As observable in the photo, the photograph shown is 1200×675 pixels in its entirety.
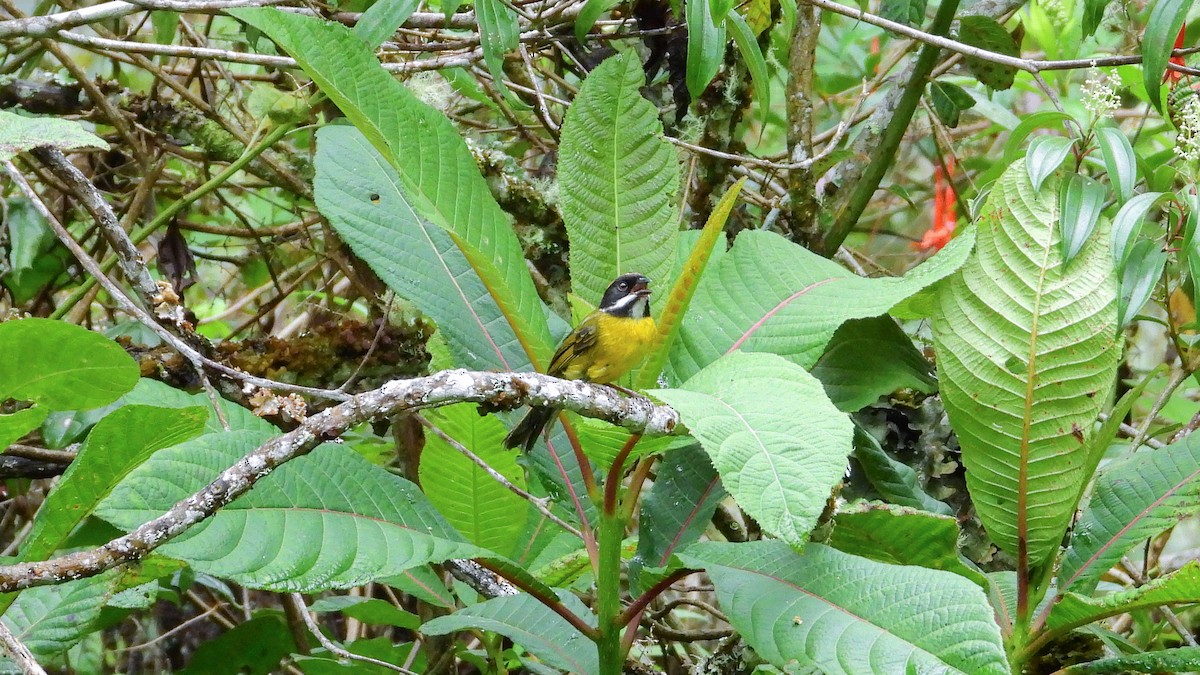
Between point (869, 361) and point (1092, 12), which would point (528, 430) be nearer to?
point (869, 361)

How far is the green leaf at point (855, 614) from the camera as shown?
1628 millimetres

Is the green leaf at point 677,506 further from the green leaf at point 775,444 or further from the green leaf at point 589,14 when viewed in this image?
the green leaf at point 589,14

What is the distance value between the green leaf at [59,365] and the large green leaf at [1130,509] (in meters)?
2.04

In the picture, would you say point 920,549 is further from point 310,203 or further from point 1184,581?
point 310,203

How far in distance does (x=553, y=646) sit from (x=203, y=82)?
2.68 m

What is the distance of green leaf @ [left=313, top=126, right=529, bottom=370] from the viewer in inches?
90.3

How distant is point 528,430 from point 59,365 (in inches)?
42.4

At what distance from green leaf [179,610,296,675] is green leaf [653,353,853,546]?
6.07 ft

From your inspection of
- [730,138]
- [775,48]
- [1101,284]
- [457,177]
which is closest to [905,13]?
[730,138]

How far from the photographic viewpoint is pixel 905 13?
3.20 meters

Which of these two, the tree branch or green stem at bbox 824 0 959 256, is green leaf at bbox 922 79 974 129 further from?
the tree branch

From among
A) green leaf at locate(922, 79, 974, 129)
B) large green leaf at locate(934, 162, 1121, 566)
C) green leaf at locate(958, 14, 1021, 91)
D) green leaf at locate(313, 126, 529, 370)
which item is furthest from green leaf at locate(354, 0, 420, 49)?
green leaf at locate(922, 79, 974, 129)

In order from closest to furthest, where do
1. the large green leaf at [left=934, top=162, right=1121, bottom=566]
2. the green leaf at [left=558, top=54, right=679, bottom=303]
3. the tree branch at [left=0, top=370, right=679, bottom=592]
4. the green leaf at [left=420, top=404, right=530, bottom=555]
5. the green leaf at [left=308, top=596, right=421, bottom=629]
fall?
1. the tree branch at [left=0, top=370, right=679, bottom=592]
2. the large green leaf at [left=934, top=162, right=1121, bottom=566]
3. the green leaf at [left=558, top=54, right=679, bottom=303]
4. the green leaf at [left=420, top=404, right=530, bottom=555]
5. the green leaf at [left=308, top=596, right=421, bottom=629]

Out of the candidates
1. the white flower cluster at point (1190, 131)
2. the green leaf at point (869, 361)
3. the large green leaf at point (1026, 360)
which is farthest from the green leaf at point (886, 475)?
the white flower cluster at point (1190, 131)
